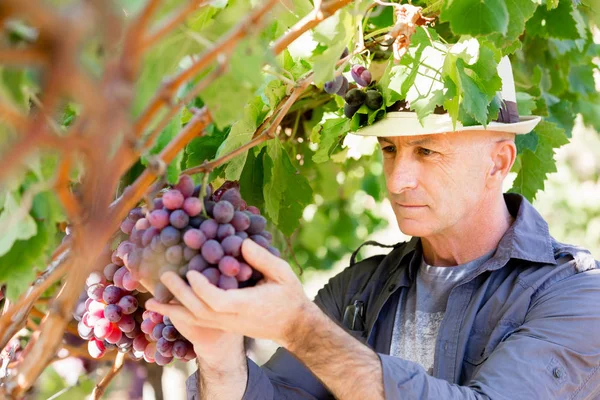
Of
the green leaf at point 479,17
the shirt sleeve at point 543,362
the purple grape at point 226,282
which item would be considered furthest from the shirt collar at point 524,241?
the purple grape at point 226,282

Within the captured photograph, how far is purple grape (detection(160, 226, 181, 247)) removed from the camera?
A: 3.86 ft

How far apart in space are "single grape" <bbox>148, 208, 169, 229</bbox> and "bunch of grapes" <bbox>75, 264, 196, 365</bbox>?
253 mm

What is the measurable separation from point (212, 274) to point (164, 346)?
0.99ft

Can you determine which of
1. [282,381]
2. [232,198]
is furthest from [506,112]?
[232,198]

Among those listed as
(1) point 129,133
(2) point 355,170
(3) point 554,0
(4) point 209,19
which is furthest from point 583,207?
(1) point 129,133

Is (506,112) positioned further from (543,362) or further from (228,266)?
(228,266)

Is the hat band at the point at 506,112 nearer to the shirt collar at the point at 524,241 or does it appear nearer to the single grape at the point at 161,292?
the shirt collar at the point at 524,241

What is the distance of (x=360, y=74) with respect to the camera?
191 cm

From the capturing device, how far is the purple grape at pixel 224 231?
3.94ft

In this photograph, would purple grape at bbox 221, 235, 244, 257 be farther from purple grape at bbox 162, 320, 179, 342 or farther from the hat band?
the hat band

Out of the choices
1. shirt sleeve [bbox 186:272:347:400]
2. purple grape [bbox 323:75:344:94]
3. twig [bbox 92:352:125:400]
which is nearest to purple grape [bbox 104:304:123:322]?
twig [bbox 92:352:125:400]

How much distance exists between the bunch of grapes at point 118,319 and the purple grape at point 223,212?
293mm

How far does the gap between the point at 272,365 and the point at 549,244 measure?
93cm

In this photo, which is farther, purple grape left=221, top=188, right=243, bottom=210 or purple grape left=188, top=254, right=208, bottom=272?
purple grape left=221, top=188, right=243, bottom=210
